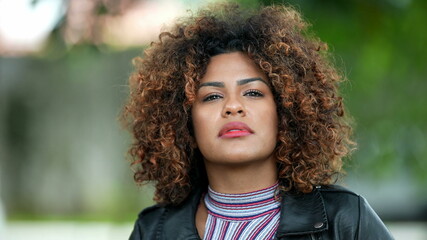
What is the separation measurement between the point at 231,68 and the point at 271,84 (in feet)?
0.60

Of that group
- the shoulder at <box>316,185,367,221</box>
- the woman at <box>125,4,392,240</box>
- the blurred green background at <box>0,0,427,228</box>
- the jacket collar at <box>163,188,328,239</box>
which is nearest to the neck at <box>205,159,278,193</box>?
the woman at <box>125,4,392,240</box>

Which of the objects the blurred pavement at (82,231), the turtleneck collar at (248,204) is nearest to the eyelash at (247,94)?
the turtleneck collar at (248,204)

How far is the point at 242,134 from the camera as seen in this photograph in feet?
10.8

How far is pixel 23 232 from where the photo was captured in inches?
405

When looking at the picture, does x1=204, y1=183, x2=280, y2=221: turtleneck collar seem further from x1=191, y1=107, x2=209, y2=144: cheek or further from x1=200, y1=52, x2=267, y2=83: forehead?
x1=200, y1=52, x2=267, y2=83: forehead

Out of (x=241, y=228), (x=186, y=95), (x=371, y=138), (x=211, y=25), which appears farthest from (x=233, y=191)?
(x=371, y=138)

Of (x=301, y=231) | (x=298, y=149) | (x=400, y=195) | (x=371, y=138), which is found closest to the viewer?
(x=301, y=231)

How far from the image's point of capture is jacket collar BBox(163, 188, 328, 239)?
328 centimetres

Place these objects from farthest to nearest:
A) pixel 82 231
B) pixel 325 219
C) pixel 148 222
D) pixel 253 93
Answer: pixel 82 231
pixel 148 222
pixel 253 93
pixel 325 219

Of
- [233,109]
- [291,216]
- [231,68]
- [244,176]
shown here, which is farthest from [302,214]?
[231,68]

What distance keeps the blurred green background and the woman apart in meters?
1.48

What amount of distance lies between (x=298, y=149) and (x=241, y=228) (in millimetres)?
416

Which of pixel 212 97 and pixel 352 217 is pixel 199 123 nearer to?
pixel 212 97

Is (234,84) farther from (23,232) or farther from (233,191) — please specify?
(23,232)
